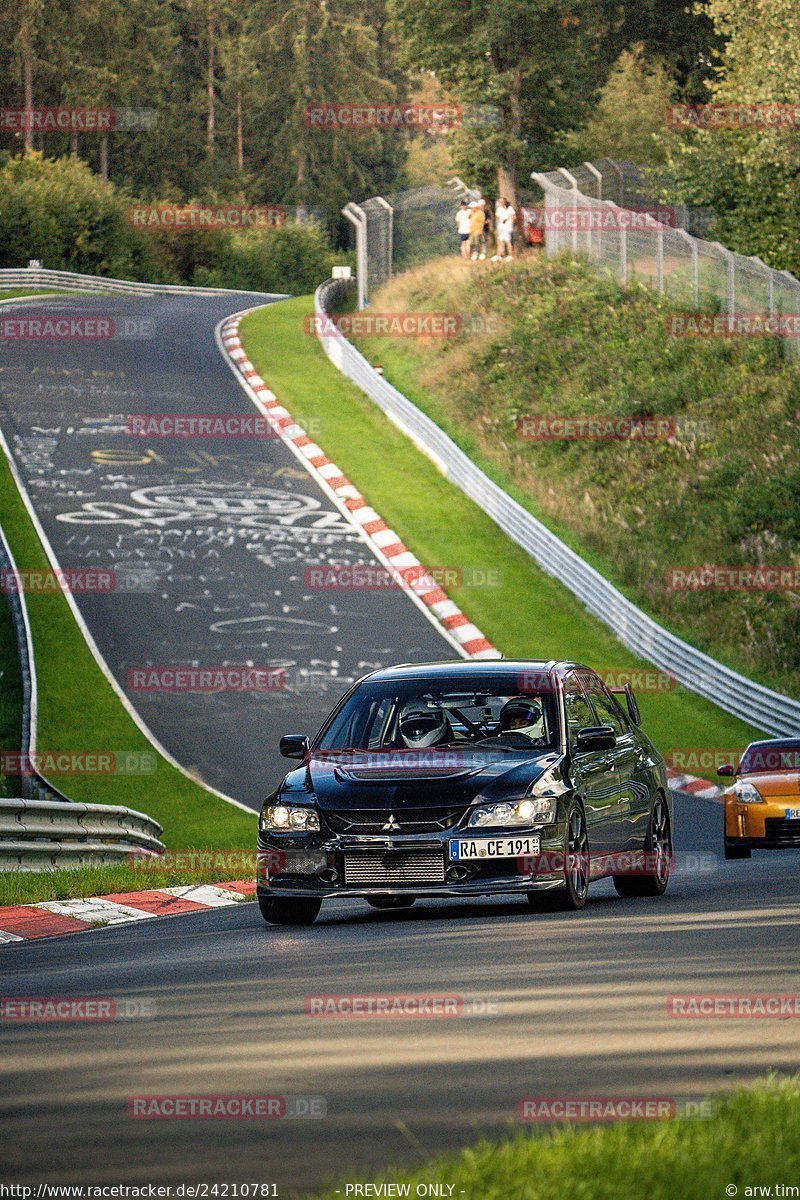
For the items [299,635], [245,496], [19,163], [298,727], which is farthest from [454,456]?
[19,163]

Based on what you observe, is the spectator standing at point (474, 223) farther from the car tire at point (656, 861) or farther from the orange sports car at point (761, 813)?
the car tire at point (656, 861)

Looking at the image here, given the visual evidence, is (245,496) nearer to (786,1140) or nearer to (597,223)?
(597,223)

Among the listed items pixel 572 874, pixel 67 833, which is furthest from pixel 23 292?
pixel 572 874

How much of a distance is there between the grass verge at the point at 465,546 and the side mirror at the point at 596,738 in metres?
12.9

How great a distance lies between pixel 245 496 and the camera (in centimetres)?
3669

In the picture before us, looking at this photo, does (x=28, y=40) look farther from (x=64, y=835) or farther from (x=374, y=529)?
(x=64, y=835)

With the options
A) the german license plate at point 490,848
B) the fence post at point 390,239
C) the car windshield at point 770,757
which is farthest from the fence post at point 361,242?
the german license plate at point 490,848

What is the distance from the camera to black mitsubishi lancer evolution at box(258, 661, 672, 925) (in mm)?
11500

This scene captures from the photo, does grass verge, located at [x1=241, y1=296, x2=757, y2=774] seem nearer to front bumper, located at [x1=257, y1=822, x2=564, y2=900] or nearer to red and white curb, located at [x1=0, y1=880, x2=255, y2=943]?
red and white curb, located at [x1=0, y1=880, x2=255, y2=943]

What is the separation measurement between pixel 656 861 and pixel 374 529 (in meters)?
21.6

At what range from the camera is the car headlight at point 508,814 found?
11523 millimetres

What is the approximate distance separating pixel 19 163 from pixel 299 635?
53635 millimetres

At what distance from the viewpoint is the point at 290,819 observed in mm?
11844

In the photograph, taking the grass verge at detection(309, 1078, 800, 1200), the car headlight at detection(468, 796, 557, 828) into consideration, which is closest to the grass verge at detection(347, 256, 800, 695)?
the car headlight at detection(468, 796, 557, 828)
